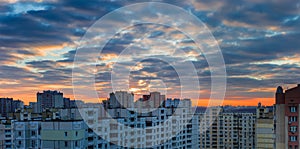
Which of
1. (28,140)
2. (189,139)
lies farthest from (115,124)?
(189,139)

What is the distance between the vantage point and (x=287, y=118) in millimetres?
11867

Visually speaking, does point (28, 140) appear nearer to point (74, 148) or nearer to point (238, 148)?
point (74, 148)

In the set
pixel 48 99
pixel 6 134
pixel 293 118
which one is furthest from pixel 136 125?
pixel 48 99

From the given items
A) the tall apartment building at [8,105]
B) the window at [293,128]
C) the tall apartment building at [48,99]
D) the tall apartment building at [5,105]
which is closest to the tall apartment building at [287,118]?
the window at [293,128]

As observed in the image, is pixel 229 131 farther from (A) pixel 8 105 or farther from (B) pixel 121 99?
(A) pixel 8 105

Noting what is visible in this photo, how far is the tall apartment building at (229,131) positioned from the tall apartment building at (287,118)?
1743 cm

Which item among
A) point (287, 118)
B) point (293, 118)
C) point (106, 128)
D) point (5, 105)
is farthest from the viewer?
point (5, 105)

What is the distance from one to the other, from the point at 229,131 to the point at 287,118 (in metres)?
19.3

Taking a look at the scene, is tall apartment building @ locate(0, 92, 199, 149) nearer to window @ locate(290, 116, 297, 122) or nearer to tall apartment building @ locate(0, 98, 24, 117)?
window @ locate(290, 116, 297, 122)

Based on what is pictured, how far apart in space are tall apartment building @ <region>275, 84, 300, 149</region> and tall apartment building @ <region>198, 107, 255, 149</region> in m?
17.4

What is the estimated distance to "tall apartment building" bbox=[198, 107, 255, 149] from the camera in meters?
29.5

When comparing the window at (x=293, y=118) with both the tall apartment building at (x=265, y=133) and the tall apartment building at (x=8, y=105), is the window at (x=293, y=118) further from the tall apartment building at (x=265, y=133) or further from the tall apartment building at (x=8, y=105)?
the tall apartment building at (x=8, y=105)

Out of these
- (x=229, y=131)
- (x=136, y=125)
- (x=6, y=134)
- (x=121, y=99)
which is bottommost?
(x=229, y=131)

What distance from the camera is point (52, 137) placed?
13234mm
